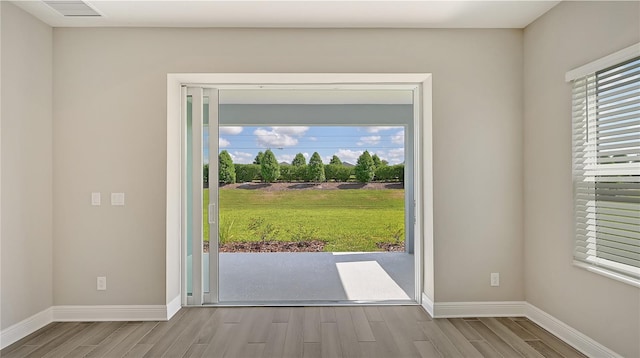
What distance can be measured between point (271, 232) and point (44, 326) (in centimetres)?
232

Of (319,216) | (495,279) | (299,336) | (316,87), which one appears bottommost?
(299,336)

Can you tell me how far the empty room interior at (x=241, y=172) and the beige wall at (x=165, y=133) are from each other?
0.02 metres

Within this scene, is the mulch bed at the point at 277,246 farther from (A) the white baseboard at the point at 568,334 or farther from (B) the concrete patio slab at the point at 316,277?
(A) the white baseboard at the point at 568,334

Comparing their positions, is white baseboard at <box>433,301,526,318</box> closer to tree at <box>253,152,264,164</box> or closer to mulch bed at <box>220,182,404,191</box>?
mulch bed at <box>220,182,404,191</box>

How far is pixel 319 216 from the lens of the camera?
4945mm

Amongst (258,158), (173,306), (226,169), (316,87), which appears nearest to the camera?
(173,306)

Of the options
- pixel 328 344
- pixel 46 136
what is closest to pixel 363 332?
pixel 328 344

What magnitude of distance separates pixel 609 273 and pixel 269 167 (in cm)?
334

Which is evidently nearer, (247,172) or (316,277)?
(247,172)

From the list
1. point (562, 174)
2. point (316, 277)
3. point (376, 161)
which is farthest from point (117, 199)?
point (562, 174)

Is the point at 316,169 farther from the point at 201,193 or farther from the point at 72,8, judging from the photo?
the point at 72,8

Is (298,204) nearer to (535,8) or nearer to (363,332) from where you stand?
(363,332)

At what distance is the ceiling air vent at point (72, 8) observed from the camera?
318cm

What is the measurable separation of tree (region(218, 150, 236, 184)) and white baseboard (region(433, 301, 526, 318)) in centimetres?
244
